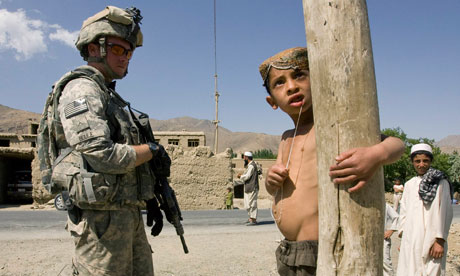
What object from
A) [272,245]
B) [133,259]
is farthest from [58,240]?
[133,259]

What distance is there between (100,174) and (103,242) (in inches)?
16.9

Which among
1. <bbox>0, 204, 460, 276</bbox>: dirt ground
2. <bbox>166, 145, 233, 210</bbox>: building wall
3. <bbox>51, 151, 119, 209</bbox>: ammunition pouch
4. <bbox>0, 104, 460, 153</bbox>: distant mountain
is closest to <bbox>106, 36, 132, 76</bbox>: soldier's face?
<bbox>51, 151, 119, 209</bbox>: ammunition pouch

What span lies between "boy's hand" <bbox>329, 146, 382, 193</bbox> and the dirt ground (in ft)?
10.2

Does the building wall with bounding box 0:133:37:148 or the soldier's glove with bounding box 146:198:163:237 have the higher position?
the building wall with bounding box 0:133:37:148

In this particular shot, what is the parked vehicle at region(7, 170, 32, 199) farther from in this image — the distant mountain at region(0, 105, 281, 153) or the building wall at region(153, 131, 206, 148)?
the building wall at region(153, 131, 206, 148)

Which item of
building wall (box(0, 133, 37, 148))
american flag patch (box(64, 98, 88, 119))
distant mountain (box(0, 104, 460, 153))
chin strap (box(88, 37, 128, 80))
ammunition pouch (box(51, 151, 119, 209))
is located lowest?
ammunition pouch (box(51, 151, 119, 209))

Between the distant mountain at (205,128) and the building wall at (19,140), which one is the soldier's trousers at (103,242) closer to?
the building wall at (19,140)

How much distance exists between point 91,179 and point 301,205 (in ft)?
4.04

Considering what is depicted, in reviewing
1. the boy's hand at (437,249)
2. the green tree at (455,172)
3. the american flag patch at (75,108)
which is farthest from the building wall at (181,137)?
the green tree at (455,172)

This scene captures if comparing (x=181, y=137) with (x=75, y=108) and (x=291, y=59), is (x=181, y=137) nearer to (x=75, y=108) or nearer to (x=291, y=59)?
(x=75, y=108)

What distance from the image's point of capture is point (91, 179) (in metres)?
2.04

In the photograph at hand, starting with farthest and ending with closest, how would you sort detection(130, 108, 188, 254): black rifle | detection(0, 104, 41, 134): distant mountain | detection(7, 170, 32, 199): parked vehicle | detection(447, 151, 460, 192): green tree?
detection(0, 104, 41, 134): distant mountain
detection(447, 151, 460, 192): green tree
detection(7, 170, 32, 199): parked vehicle
detection(130, 108, 188, 254): black rifle

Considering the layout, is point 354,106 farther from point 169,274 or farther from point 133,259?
point 169,274

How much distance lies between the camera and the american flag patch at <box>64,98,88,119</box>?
79.5 inches
